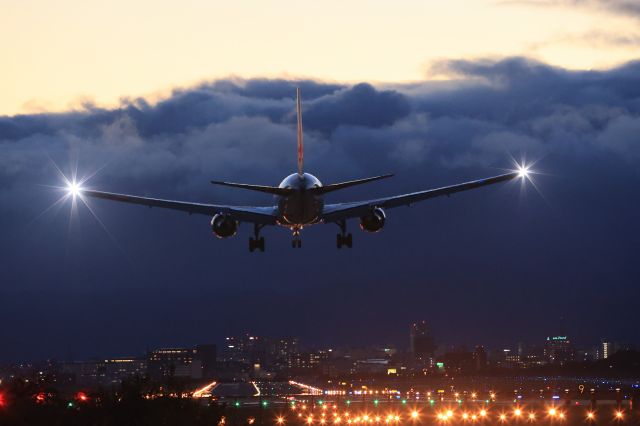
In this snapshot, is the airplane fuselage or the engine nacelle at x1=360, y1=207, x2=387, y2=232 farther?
the engine nacelle at x1=360, y1=207, x2=387, y2=232

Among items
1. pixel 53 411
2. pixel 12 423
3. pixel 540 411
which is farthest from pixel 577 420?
pixel 12 423

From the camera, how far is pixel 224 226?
103 metres

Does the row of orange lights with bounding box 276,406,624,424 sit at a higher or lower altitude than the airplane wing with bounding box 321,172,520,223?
lower

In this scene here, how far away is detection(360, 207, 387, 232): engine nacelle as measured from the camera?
104m

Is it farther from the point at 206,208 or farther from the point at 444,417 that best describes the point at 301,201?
the point at 444,417

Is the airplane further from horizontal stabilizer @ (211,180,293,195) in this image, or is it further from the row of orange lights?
the row of orange lights

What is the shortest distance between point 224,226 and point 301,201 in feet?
30.9

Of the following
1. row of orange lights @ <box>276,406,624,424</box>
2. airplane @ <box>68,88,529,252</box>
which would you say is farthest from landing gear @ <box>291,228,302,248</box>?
row of orange lights @ <box>276,406,624,424</box>

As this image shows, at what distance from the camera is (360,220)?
10469cm

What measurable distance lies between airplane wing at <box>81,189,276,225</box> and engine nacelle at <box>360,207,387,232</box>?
26.9 ft

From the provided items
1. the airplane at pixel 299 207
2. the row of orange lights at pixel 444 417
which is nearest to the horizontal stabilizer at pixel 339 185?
the airplane at pixel 299 207

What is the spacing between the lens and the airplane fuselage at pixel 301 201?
97.4m

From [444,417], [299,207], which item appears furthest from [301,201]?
[444,417]

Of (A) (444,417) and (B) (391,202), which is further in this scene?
(A) (444,417)
